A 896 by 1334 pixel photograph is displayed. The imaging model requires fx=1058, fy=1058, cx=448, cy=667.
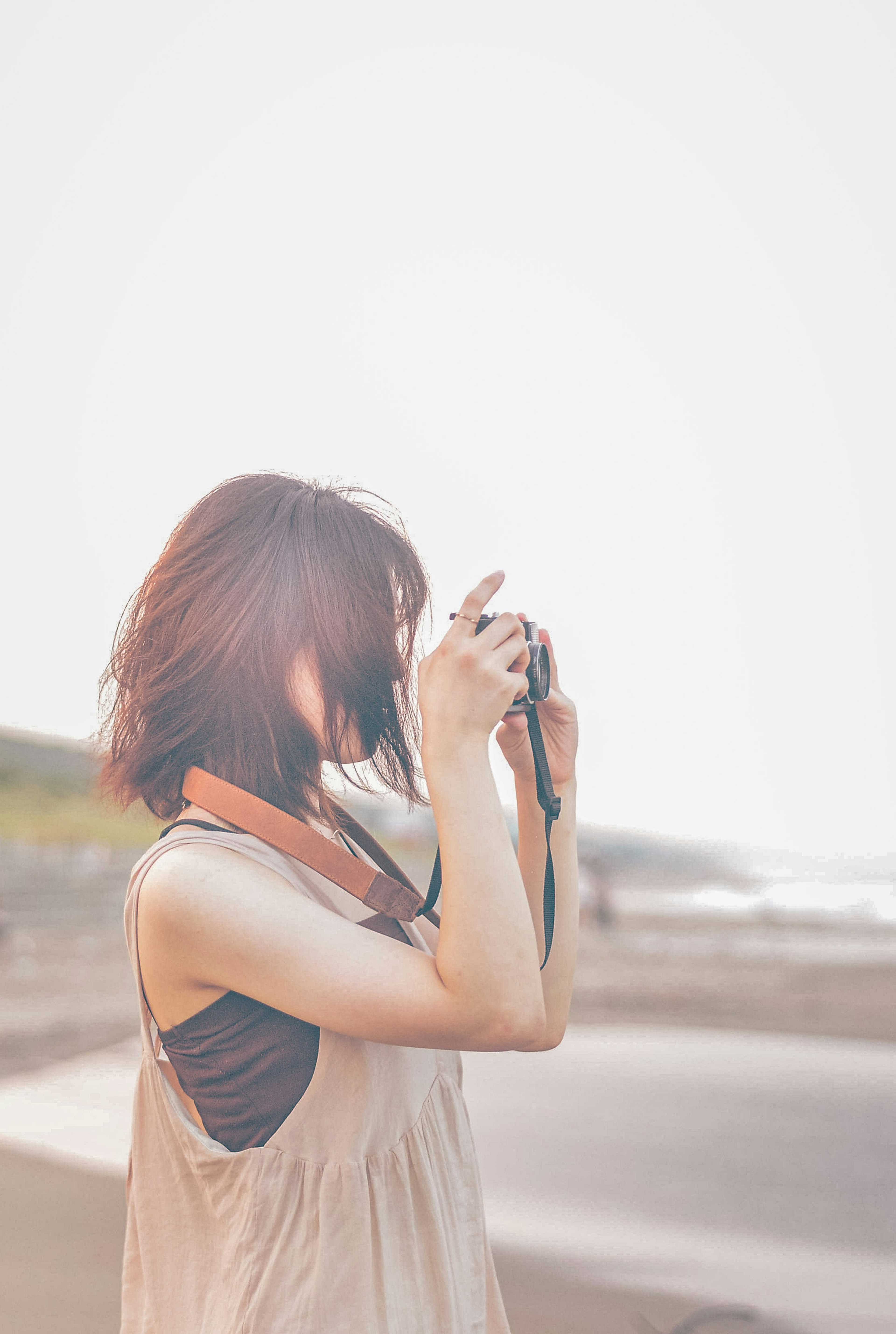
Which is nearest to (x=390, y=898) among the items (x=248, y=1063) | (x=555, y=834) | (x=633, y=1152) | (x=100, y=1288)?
(x=248, y=1063)

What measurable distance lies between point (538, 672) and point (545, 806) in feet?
0.47

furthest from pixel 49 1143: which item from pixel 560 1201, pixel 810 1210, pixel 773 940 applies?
pixel 773 940

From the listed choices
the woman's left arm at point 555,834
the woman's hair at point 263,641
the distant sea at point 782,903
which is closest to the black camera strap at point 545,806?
the woman's left arm at point 555,834

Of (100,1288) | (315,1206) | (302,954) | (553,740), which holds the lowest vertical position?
(100,1288)

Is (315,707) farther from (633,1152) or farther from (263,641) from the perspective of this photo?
(633,1152)

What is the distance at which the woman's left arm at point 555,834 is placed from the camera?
3.52ft

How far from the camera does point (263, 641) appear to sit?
3.05ft

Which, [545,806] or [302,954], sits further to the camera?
[545,806]

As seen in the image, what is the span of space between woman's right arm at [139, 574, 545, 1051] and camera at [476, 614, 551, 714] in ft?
0.41

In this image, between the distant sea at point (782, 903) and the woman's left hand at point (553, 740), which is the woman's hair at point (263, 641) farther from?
the distant sea at point (782, 903)

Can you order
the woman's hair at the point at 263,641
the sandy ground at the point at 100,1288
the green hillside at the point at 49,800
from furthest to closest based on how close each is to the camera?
the green hillside at the point at 49,800
the sandy ground at the point at 100,1288
the woman's hair at the point at 263,641

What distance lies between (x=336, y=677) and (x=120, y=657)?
23 centimetres

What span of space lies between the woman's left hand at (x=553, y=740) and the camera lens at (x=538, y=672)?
10 cm

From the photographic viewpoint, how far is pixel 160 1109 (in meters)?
0.87
